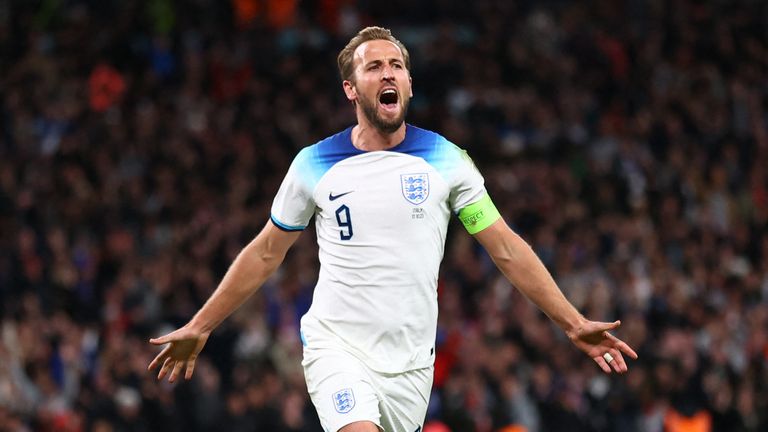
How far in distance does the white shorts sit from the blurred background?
234 inches

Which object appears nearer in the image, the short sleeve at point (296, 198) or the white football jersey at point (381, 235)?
the white football jersey at point (381, 235)

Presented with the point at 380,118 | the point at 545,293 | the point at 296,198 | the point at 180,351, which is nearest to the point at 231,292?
the point at 180,351

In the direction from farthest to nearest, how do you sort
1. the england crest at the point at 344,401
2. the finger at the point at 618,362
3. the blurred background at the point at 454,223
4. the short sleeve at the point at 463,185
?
the blurred background at the point at 454,223
the short sleeve at the point at 463,185
the finger at the point at 618,362
the england crest at the point at 344,401

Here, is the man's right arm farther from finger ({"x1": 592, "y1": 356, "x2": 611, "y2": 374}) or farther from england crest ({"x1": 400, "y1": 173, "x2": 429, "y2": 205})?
finger ({"x1": 592, "y1": 356, "x2": 611, "y2": 374})

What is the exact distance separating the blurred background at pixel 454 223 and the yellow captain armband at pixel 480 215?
608 cm

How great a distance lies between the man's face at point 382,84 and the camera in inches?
251

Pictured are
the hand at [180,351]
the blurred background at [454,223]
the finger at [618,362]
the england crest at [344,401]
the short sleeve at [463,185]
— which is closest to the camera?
the england crest at [344,401]

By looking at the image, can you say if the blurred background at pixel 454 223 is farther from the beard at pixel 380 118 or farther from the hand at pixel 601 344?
the beard at pixel 380 118

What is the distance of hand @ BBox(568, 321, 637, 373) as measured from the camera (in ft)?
20.7

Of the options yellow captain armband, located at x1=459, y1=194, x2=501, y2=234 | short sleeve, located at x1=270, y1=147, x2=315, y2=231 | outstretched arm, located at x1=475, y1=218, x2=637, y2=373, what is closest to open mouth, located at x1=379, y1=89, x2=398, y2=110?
short sleeve, located at x1=270, y1=147, x2=315, y2=231

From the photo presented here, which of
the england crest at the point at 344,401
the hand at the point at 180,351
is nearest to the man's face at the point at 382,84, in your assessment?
the england crest at the point at 344,401

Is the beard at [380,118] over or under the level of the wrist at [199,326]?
over

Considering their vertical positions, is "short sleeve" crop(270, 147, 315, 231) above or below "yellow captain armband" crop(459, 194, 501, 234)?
above

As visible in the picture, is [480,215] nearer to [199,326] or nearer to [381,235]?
[381,235]
